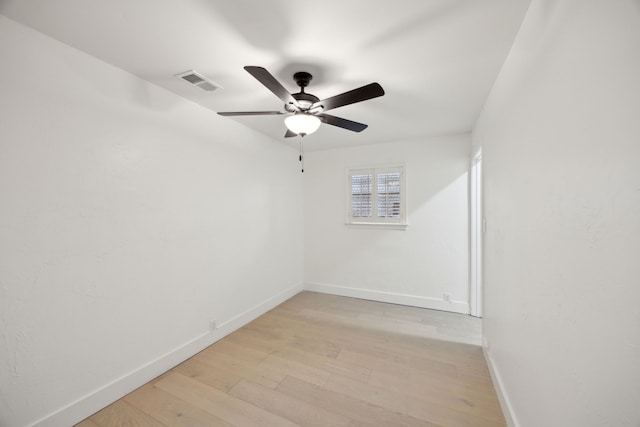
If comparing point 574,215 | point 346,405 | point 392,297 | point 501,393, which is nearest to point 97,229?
point 346,405

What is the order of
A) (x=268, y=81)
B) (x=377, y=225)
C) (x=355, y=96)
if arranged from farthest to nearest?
1. (x=377, y=225)
2. (x=355, y=96)
3. (x=268, y=81)

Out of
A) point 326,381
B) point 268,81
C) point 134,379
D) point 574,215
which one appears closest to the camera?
point 574,215

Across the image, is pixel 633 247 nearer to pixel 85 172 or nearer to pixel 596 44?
pixel 596 44

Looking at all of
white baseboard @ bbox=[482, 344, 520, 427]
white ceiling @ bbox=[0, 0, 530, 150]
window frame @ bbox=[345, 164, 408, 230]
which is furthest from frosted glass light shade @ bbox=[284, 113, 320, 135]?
white baseboard @ bbox=[482, 344, 520, 427]

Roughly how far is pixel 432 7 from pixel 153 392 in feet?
10.6

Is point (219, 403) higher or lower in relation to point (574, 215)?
lower

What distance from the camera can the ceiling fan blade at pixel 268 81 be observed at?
132 cm

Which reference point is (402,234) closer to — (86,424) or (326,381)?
(326,381)

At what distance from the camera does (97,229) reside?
173cm

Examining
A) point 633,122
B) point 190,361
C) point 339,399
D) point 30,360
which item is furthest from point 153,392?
point 633,122

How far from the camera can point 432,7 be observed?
125 centimetres

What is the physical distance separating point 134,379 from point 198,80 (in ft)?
8.12

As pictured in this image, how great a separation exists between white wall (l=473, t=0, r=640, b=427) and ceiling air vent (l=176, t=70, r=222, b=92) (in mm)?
2132

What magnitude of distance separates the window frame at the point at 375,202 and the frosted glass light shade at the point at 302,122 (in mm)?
2210
